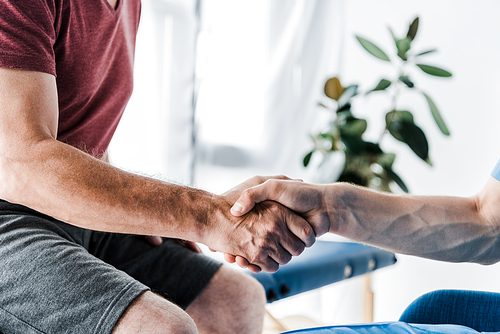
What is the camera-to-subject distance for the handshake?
3.19ft

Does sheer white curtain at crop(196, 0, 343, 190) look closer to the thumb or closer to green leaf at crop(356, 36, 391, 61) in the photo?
green leaf at crop(356, 36, 391, 61)

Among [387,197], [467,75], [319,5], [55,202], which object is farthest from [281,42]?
[55,202]

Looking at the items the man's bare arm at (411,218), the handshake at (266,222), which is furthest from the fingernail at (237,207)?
the man's bare arm at (411,218)

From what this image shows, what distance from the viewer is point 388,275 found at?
2574mm

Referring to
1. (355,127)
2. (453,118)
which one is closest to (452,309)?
(355,127)

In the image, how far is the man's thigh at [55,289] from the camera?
0.79 m

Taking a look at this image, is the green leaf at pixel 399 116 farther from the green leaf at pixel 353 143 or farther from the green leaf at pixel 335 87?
the green leaf at pixel 335 87

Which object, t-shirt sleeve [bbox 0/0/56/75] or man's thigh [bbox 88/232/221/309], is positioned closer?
t-shirt sleeve [bbox 0/0/56/75]

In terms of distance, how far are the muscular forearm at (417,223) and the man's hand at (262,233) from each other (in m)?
0.11

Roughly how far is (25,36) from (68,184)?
1.01 ft

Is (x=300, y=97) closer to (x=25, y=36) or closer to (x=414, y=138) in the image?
(x=414, y=138)

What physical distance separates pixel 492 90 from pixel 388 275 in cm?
116

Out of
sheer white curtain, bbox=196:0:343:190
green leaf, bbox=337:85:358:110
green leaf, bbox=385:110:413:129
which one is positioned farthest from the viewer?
sheer white curtain, bbox=196:0:343:190

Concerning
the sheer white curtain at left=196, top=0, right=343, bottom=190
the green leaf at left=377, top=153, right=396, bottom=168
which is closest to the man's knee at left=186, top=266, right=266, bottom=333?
the green leaf at left=377, top=153, right=396, bottom=168
